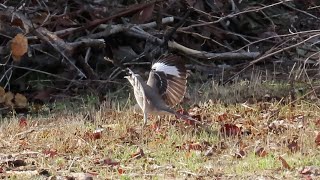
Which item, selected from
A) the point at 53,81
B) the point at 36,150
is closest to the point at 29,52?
the point at 53,81

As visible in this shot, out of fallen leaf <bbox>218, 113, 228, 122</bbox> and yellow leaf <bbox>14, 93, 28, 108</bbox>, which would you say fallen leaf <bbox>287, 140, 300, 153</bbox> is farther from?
yellow leaf <bbox>14, 93, 28, 108</bbox>

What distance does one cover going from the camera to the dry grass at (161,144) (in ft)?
22.4

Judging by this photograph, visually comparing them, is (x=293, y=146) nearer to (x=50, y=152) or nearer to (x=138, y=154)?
(x=138, y=154)

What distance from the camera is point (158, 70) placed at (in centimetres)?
882

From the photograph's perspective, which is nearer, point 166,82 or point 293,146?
point 293,146

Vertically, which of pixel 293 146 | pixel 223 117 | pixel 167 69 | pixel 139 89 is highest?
pixel 167 69

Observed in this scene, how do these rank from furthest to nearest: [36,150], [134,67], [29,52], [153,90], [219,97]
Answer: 1. [134,67]
2. [29,52]
3. [219,97]
4. [153,90]
5. [36,150]

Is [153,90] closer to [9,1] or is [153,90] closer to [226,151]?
[226,151]

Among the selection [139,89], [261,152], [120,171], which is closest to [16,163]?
[120,171]

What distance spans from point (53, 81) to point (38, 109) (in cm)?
109

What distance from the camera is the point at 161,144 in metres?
7.74

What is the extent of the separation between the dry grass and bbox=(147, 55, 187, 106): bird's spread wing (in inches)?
10.1

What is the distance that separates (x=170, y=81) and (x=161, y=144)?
118 cm

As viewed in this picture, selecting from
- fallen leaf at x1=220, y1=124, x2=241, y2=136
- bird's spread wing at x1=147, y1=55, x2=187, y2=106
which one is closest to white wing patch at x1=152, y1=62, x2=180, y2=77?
bird's spread wing at x1=147, y1=55, x2=187, y2=106
